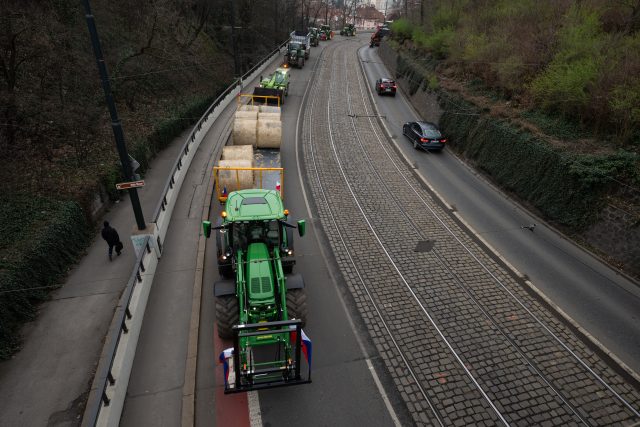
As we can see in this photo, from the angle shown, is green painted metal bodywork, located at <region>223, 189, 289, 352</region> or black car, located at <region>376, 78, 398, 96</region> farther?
black car, located at <region>376, 78, 398, 96</region>

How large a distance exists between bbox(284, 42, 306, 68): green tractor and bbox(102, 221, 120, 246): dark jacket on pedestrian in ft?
115

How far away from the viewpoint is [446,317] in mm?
10945

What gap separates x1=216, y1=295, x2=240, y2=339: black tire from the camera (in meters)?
9.02

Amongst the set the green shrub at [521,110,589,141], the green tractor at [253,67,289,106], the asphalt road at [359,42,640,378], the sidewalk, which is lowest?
the asphalt road at [359,42,640,378]

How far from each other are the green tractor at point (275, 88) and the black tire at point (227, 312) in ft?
67.7

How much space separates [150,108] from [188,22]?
18.4m

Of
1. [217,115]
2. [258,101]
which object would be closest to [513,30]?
[258,101]

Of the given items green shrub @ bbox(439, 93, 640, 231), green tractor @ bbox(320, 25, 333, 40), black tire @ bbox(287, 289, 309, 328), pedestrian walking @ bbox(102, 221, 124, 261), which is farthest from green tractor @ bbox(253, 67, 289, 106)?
green tractor @ bbox(320, 25, 333, 40)

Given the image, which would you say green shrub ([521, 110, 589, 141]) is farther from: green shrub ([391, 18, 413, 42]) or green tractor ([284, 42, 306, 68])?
green shrub ([391, 18, 413, 42])

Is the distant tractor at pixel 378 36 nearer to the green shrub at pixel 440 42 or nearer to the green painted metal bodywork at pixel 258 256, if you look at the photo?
Answer: the green shrub at pixel 440 42

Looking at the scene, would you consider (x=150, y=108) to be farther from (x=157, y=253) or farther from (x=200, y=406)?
(x=200, y=406)

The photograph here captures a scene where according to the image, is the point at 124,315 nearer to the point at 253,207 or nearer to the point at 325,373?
the point at 253,207

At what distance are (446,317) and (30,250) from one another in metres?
12.6

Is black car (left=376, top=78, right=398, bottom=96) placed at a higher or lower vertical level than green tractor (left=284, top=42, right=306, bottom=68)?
lower
